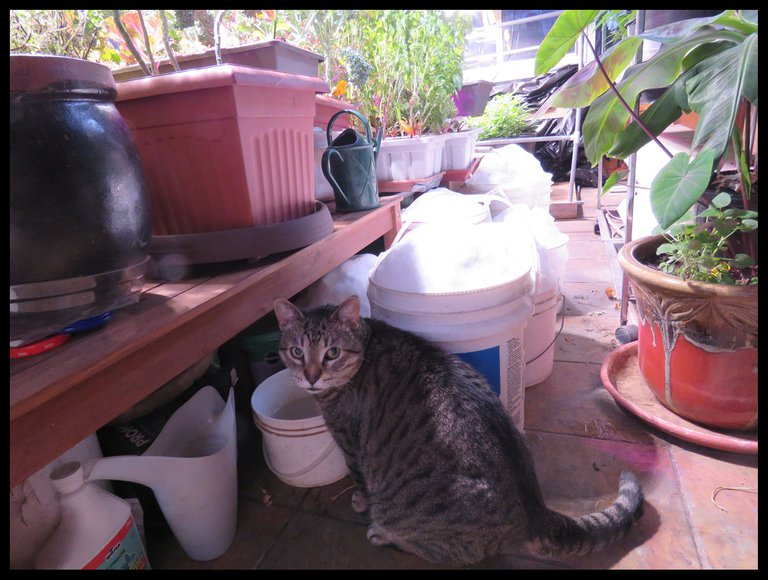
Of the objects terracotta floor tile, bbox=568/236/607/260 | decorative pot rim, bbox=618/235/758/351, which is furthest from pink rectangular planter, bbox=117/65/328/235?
terracotta floor tile, bbox=568/236/607/260

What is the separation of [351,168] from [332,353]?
2.44 feet

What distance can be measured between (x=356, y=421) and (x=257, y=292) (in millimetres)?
380

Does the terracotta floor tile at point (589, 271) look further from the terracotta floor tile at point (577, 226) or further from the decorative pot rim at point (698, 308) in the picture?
the decorative pot rim at point (698, 308)

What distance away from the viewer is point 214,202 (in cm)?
97

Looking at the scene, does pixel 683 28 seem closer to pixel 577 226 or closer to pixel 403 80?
pixel 403 80

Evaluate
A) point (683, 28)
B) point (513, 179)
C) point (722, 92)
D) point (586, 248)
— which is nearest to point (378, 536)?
point (722, 92)

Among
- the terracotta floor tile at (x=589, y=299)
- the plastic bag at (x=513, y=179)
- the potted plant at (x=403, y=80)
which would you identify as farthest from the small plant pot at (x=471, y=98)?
the terracotta floor tile at (x=589, y=299)

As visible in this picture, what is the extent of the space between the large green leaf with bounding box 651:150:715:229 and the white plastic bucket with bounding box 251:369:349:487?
2.99ft

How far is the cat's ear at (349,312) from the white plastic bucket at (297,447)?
268 millimetres

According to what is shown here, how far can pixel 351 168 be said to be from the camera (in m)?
1.48

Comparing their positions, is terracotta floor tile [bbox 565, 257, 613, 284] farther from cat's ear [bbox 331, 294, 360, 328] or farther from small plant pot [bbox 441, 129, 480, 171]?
cat's ear [bbox 331, 294, 360, 328]
